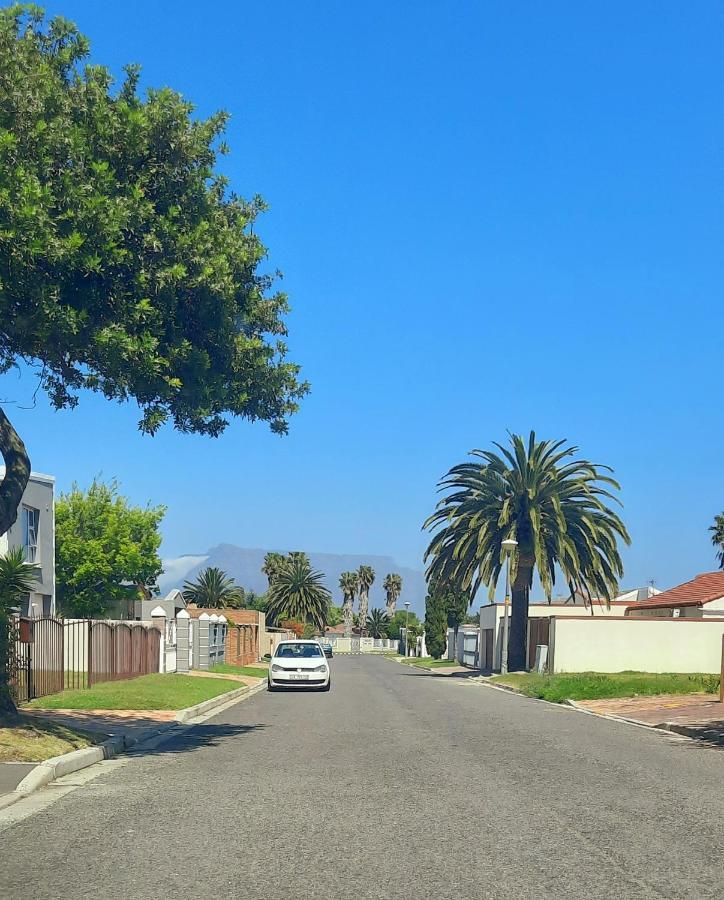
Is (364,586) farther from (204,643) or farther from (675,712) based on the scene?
(675,712)

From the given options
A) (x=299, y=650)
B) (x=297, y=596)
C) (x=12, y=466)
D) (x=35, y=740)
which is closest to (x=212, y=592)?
(x=297, y=596)

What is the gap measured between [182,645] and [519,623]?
14886 millimetres

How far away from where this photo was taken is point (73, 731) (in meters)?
15.5

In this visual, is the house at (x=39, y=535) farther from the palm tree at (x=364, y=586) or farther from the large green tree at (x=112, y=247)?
the palm tree at (x=364, y=586)

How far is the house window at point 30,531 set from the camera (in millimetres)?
46062

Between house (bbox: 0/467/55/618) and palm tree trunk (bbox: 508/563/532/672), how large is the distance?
64.7 feet

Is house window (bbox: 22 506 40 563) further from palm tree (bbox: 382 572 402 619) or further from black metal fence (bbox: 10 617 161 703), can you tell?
palm tree (bbox: 382 572 402 619)

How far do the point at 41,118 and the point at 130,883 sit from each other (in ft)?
31.7

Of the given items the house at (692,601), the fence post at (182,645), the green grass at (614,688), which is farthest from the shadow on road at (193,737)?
the house at (692,601)

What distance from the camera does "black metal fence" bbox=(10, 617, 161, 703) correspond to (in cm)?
2256

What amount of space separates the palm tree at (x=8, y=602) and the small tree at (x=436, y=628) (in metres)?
78.1

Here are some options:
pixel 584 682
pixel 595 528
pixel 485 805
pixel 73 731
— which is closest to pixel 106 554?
pixel 595 528

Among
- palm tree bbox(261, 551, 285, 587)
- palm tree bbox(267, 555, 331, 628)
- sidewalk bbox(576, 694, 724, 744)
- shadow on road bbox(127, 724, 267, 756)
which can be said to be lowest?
palm tree bbox(267, 555, 331, 628)

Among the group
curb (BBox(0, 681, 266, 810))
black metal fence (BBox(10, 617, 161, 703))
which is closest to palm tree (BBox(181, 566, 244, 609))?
black metal fence (BBox(10, 617, 161, 703))
